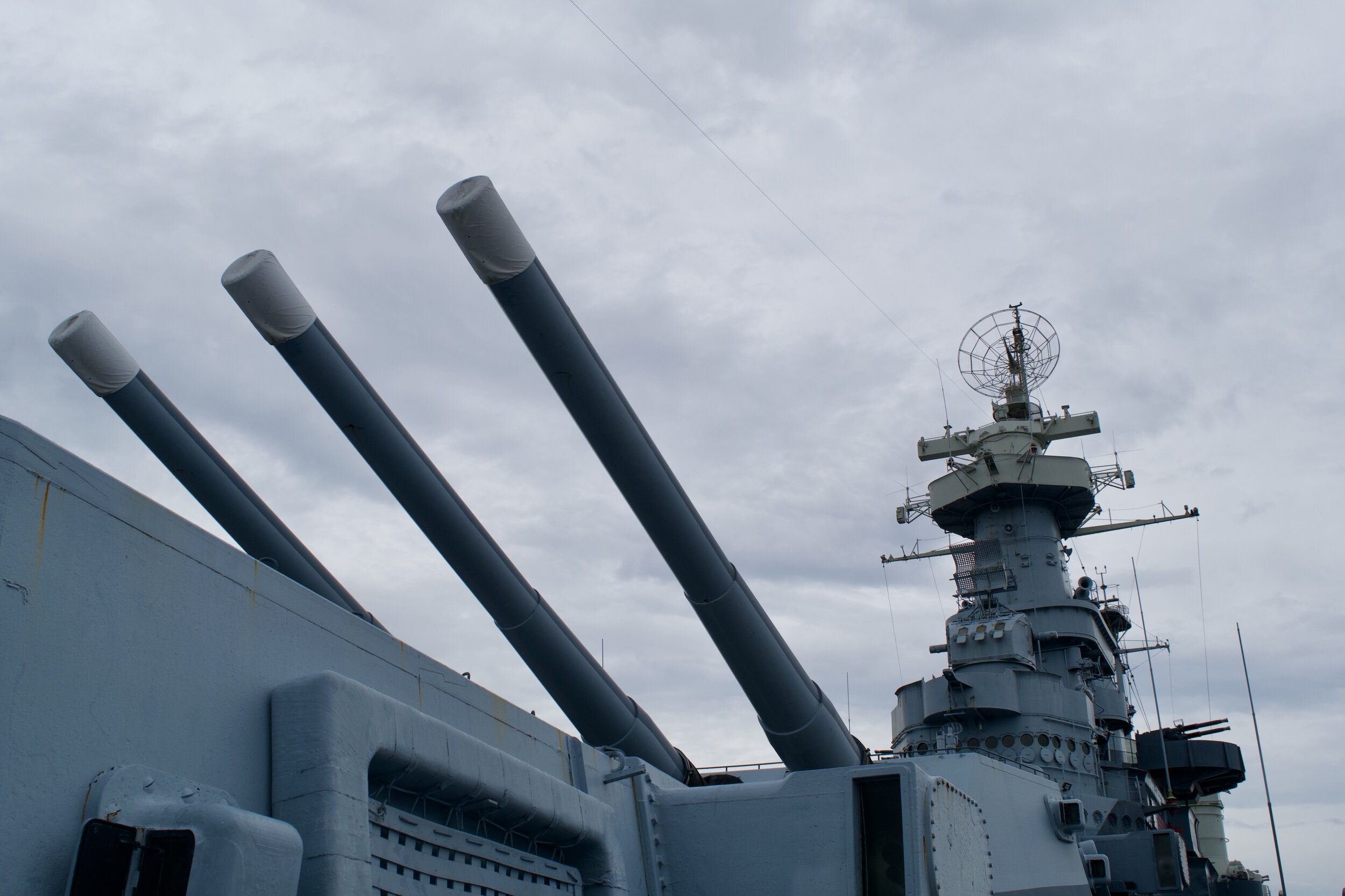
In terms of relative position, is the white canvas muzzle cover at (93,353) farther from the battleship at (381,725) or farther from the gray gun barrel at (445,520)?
the gray gun barrel at (445,520)

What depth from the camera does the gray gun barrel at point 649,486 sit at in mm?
4516

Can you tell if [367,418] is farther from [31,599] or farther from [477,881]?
[31,599]

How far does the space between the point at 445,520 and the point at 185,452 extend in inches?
88.9

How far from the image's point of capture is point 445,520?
5777 millimetres

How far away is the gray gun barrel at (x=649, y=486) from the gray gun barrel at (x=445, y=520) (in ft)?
2.86

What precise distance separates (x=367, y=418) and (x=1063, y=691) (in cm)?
1139

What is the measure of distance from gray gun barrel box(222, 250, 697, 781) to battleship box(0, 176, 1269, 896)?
0.05 feet

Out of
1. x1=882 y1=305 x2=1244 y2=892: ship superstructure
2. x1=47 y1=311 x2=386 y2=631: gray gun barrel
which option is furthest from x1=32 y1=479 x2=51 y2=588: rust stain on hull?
x1=882 y1=305 x2=1244 y2=892: ship superstructure

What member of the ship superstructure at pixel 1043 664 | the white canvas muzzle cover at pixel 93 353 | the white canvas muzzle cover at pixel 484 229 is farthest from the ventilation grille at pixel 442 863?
the ship superstructure at pixel 1043 664

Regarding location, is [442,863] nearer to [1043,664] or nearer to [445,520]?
[445,520]

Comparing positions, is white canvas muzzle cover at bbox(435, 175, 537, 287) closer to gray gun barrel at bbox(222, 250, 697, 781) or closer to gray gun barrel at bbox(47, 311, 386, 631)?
gray gun barrel at bbox(222, 250, 697, 781)

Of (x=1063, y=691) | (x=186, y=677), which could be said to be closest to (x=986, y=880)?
(x=186, y=677)

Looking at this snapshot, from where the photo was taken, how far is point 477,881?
12.4 feet

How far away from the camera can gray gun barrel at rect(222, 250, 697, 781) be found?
4.88 metres
